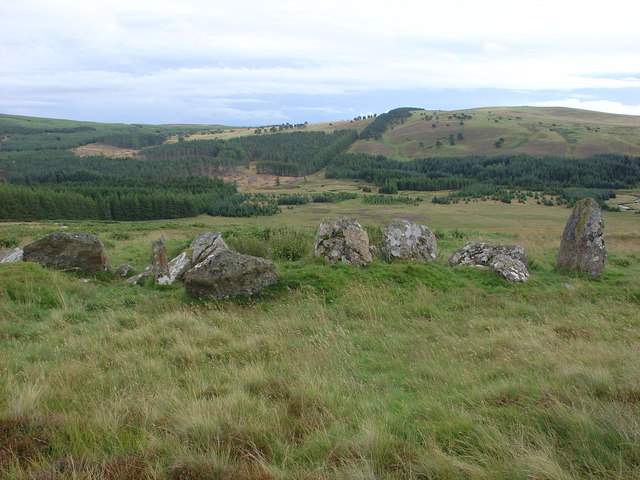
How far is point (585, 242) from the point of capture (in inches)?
569

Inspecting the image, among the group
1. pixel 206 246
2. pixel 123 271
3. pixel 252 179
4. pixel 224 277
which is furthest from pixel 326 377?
pixel 252 179

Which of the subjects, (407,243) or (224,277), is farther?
(407,243)

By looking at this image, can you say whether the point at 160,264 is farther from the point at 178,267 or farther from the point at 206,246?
the point at 206,246

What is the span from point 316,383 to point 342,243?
9.09m

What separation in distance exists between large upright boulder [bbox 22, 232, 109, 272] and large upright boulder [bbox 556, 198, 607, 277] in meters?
18.1

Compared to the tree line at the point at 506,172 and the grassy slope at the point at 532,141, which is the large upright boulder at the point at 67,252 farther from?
the grassy slope at the point at 532,141

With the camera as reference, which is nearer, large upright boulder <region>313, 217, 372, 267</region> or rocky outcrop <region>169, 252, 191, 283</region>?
rocky outcrop <region>169, 252, 191, 283</region>

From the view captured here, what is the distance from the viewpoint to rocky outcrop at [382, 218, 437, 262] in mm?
15406

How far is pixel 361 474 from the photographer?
3199mm

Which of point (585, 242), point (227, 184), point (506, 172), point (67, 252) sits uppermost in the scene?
point (506, 172)

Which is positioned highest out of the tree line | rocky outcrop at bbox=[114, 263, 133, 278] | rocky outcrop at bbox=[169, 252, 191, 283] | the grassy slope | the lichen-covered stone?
the grassy slope

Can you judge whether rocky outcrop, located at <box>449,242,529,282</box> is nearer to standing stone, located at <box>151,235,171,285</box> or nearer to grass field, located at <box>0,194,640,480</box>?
grass field, located at <box>0,194,640,480</box>

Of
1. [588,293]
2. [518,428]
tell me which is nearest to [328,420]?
[518,428]

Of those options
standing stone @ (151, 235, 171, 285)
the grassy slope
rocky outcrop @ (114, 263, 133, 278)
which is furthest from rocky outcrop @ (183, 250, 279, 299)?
the grassy slope
